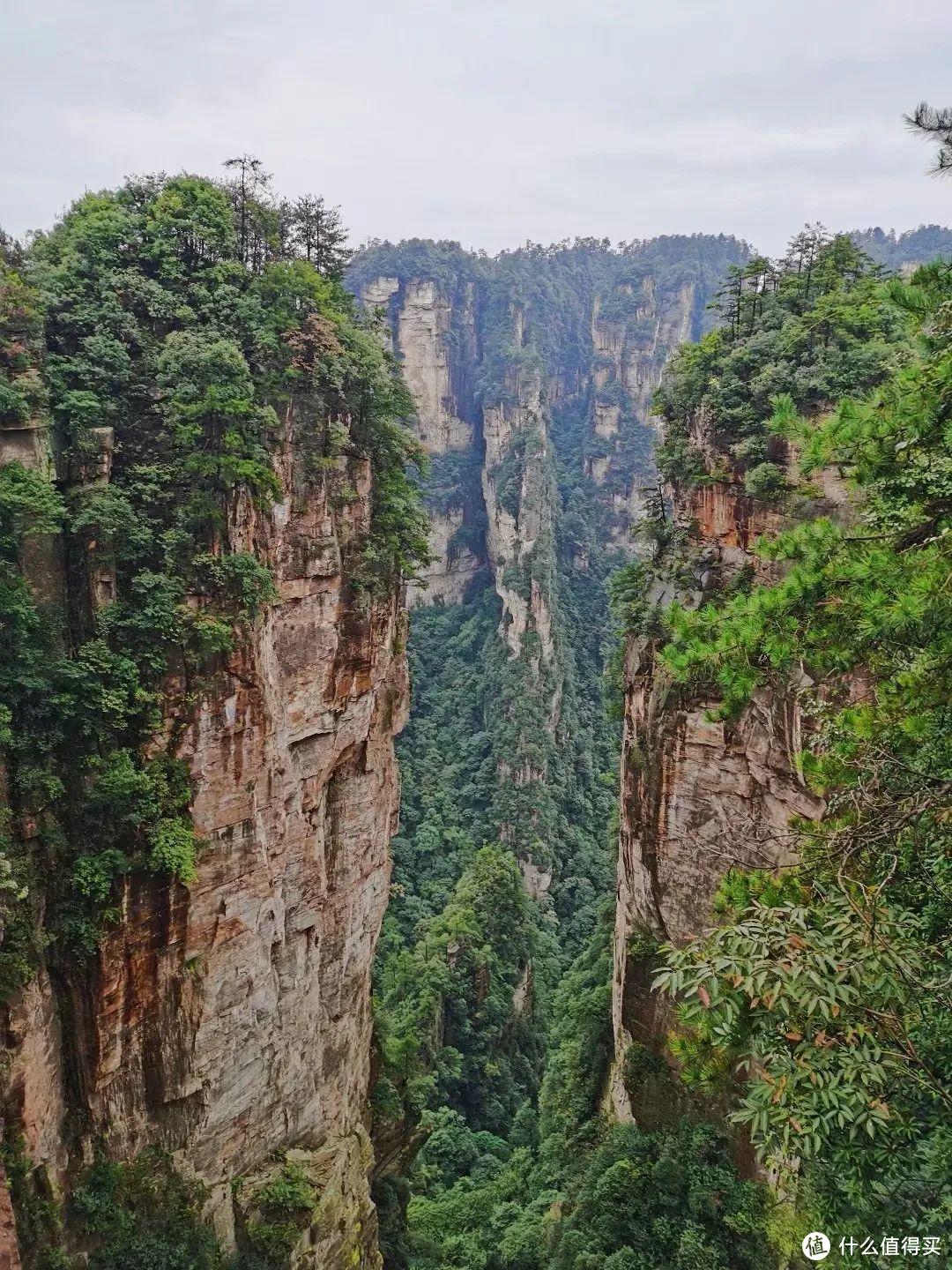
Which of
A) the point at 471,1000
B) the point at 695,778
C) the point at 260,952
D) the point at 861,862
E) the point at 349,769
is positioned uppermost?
the point at 861,862

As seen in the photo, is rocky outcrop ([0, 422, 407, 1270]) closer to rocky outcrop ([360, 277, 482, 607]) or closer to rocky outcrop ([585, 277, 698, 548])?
rocky outcrop ([360, 277, 482, 607])

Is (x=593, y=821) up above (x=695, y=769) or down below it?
below

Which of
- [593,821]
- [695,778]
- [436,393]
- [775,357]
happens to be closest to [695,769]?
[695,778]

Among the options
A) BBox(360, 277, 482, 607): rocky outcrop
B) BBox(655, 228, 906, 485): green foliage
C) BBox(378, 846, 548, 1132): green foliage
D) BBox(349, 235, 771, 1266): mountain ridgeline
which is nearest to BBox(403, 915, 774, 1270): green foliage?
BBox(349, 235, 771, 1266): mountain ridgeline

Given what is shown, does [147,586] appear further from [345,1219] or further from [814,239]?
[814,239]

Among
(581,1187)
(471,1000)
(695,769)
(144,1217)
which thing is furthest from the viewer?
(471,1000)

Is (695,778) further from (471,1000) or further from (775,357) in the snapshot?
(471,1000)

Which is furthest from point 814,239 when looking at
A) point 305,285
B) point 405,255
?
point 405,255

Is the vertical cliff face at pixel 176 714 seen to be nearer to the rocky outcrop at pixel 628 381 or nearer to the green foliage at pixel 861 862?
the green foliage at pixel 861 862

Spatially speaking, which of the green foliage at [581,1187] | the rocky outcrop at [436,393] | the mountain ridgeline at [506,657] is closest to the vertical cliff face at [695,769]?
the green foliage at [581,1187]
